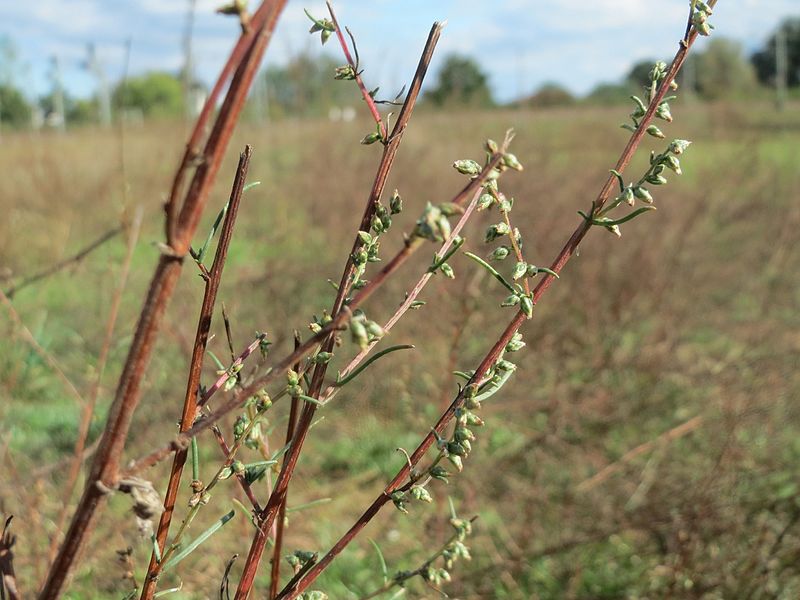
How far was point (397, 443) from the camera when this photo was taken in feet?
12.1

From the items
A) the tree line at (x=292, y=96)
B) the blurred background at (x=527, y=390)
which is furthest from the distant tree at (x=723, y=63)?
the blurred background at (x=527, y=390)

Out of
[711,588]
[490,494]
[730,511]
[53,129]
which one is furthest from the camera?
[53,129]

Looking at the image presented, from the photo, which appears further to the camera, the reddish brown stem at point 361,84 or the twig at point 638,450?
the twig at point 638,450

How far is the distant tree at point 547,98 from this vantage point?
441 inches

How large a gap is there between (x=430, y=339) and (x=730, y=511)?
Answer: 184 cm

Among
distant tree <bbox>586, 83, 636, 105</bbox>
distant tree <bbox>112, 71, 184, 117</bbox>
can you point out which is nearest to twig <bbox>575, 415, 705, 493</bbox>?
distant tree <bbox>112, 71, 184, 117</bbox>

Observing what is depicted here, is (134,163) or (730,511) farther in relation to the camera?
(134,163)

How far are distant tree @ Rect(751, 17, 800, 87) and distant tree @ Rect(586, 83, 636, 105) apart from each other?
375 inches

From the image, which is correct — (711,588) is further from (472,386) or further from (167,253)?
(167,253)

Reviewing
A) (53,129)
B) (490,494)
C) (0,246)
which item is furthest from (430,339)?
(53,129)

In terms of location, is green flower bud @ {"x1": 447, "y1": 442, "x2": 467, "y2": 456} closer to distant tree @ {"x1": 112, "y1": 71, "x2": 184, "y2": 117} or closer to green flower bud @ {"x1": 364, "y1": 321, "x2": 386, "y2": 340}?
green flower bud @ {"x1": 364, "y1": 321, "x2": 386, "y2": 340}

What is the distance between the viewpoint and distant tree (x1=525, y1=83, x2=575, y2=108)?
1121 cm

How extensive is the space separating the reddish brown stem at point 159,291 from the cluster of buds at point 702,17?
1.53 feet

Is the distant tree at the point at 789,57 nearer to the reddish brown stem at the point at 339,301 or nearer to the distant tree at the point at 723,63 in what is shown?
the distant tree at the point at 723,63
